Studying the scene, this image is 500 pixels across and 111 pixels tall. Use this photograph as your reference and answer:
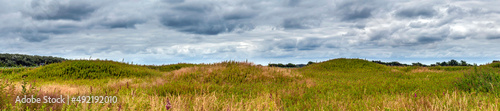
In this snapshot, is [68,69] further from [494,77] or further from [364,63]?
[364,63]

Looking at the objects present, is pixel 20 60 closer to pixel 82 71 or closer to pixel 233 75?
pixel 82 71

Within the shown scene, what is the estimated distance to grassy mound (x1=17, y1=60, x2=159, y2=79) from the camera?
14.0m

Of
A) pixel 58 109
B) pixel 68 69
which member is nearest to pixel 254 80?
pixel 58 109

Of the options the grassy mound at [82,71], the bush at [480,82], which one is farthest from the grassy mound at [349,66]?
the grassy mound at [82,71]

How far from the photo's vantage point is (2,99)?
4.85 meters

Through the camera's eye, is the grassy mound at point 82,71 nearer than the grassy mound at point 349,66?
Yes

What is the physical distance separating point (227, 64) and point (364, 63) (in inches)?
565

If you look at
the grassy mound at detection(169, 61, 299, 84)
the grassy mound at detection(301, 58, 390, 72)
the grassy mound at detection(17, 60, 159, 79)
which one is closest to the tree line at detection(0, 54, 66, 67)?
the grassy mound at detection(17, 60, 159, 79)

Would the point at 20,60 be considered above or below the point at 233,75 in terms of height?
above

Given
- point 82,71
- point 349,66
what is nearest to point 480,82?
point 349,66

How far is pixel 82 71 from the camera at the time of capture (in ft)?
47.2

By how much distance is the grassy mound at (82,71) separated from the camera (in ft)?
45.8

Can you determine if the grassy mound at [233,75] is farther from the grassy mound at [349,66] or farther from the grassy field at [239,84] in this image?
the grassy mound at [349,66]

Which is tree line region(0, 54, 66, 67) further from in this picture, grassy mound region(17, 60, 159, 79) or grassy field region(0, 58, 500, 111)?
grassy field region(0, 58, 500, 111)
